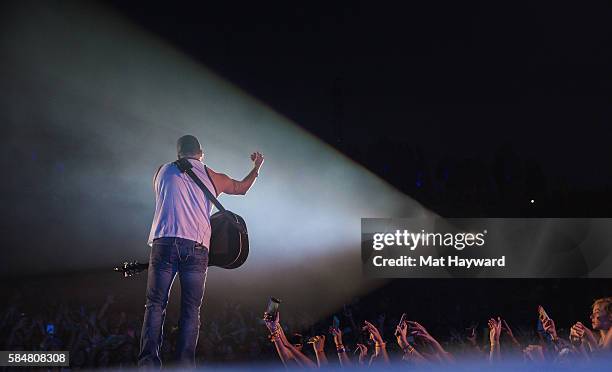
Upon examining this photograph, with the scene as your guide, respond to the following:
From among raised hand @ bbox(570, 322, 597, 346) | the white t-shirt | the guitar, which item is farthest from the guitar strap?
raised hand @ bbox(570, 322, 597, 346)

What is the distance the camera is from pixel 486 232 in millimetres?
9914

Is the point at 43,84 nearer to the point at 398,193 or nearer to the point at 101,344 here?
the point at 101,344

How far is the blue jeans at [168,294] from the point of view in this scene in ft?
13.9

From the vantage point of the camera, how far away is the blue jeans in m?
4.25

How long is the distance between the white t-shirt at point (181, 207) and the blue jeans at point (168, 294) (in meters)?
0.07

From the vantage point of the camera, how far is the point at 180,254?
14.5 feet

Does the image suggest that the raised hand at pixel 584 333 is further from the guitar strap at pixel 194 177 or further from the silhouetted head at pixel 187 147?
the silhouetted head at pixel 187 147

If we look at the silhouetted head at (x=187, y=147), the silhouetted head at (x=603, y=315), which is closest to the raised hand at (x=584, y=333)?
the silhouetted head at (x=603, y=315)

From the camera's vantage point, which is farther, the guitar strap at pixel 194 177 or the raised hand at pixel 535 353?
the raised hand at pixel 535 353

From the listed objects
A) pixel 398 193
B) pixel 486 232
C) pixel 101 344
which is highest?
pixel 398 193

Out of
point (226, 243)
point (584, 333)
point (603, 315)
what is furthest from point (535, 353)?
point (226, 243)

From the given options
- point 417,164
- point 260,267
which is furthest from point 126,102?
point 417,164

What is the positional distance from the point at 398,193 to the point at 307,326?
8.82ft

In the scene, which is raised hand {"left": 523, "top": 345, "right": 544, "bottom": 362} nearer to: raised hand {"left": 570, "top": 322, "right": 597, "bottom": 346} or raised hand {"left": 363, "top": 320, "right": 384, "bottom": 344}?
raised hand {"left": 570, "top": 322, "right": 597, "bottom": 346}
